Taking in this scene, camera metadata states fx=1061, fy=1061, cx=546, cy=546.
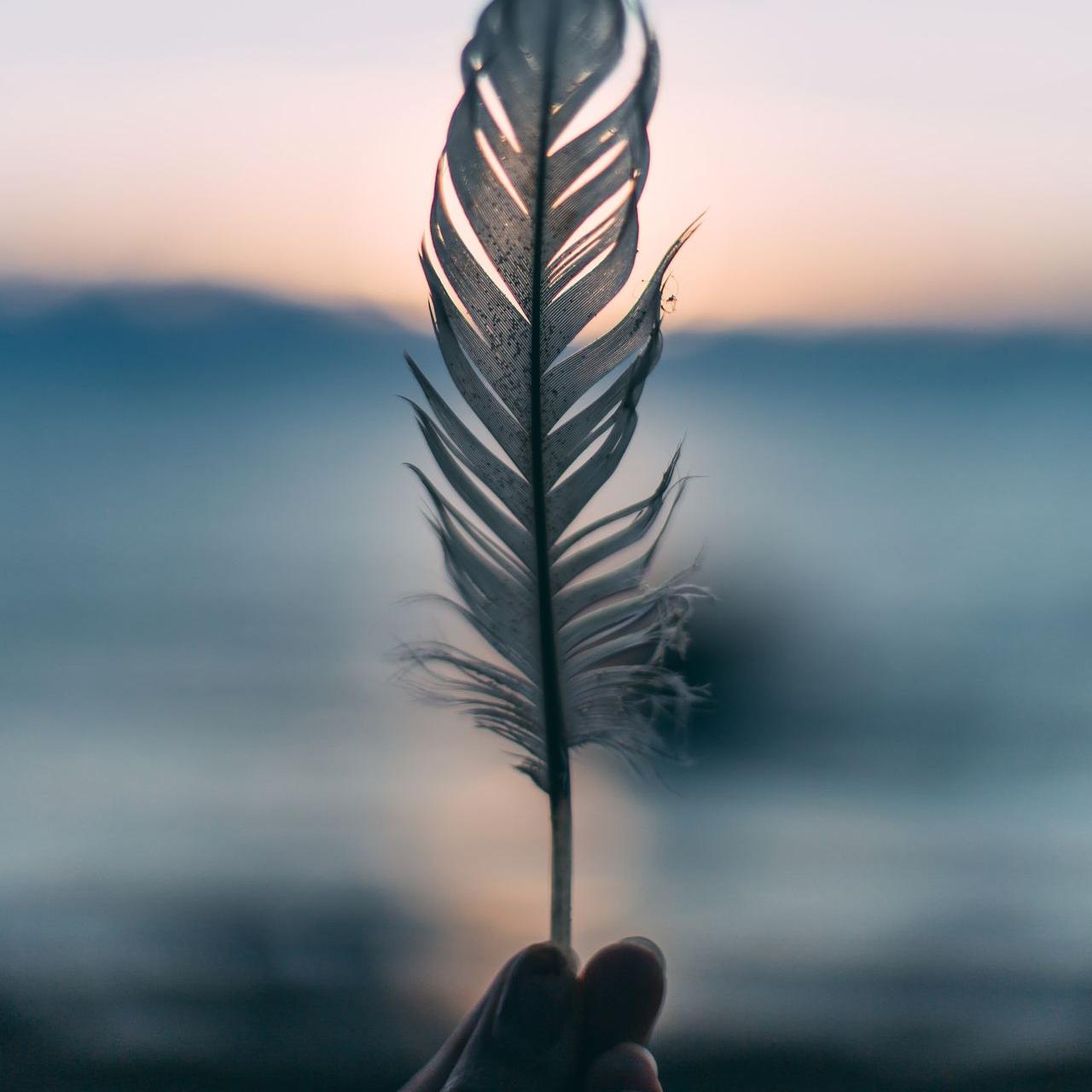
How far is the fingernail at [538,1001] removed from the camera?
1114 mm

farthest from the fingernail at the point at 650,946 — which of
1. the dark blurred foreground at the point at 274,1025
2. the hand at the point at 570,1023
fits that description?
the dark blurred foreground at the point at 274,1025

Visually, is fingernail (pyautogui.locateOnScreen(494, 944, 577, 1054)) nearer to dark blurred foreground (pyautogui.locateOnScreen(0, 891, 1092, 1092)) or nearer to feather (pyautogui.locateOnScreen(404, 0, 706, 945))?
feather (pyautogui.locateOnScreen(404, 0, 706, 945))

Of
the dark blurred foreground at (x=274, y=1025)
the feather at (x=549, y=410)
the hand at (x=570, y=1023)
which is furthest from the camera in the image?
the dark blurred foreground at (x=274, y=1025)

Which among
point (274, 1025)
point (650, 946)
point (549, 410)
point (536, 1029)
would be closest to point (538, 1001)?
point (536, 1029)

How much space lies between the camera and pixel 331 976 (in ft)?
6.86

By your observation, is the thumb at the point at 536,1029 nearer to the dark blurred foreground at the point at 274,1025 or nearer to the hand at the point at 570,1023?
the hand at the point at 570,1023

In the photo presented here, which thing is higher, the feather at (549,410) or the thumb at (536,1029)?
the feather at (549,410)

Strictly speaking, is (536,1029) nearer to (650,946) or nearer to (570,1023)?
(570,1023)

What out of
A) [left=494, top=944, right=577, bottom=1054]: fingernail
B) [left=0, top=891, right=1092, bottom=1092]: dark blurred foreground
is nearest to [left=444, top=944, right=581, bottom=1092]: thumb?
[left=494, top=944, right=577, bottom=1054]: fingernail

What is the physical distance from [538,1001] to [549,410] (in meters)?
0.61

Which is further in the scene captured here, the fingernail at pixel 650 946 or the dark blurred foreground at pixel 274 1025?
the dark blurred foreground at pixel 274 1025

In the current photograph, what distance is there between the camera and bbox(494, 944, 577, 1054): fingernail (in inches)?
43.9

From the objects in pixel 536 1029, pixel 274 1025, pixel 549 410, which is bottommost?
pixel 274 1025

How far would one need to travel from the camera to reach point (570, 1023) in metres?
1.13
